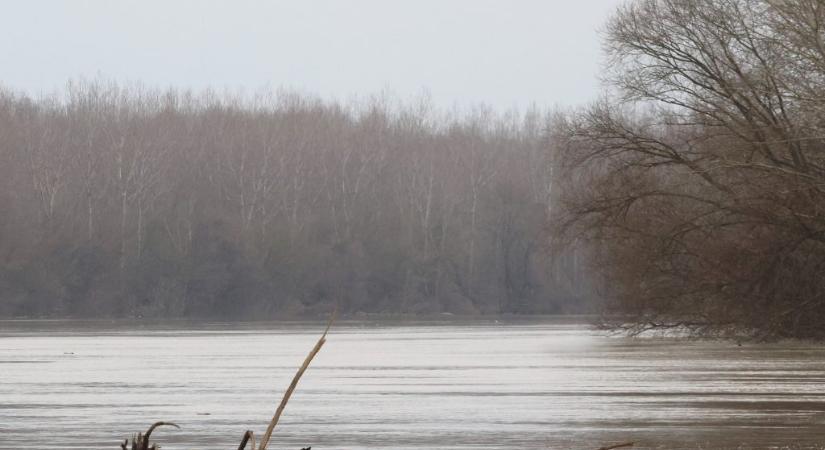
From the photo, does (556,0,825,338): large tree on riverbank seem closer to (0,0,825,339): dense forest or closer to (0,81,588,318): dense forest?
(0,0,825,339): dense forest

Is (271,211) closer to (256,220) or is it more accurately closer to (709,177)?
(256,220)

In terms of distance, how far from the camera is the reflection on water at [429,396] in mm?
16766

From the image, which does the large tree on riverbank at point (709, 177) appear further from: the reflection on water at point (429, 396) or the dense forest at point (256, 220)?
Answer: the dense forest at point (256, 220)

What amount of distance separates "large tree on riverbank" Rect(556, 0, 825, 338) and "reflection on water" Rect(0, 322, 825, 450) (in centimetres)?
185

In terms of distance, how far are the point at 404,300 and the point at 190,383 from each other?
232 ft

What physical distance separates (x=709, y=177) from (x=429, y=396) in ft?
65.7

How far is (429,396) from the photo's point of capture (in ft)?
73.6

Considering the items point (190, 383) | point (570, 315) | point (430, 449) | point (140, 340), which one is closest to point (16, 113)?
point (570, 315)

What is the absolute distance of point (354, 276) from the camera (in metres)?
97.1

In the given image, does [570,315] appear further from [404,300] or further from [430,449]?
[430,449]

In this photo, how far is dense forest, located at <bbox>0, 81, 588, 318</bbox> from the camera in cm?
9219

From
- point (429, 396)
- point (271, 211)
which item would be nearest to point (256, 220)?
point (271, 211)

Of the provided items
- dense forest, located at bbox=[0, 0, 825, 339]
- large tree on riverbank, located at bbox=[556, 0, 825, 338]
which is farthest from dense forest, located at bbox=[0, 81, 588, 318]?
large tree on riverbank, located at bbox=[556, 0, 825, 338]

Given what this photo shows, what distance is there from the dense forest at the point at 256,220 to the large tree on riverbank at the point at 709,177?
49.3m
